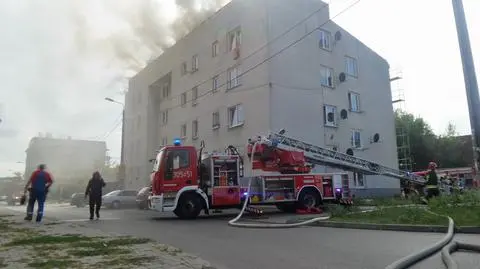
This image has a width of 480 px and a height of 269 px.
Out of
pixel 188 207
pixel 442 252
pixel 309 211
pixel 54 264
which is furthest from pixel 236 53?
pixel 54 264

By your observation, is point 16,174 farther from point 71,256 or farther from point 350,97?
point 71,256

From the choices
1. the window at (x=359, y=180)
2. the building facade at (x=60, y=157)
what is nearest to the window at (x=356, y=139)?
the window at (x=359, y=180)

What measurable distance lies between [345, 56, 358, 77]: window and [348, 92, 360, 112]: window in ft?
4.39

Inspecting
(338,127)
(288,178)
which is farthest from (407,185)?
(288,178)

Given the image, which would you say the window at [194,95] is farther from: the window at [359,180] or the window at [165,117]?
the window at [359,180]

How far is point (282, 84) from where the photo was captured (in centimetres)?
2192

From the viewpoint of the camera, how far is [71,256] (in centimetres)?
584

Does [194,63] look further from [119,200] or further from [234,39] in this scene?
[119,200]

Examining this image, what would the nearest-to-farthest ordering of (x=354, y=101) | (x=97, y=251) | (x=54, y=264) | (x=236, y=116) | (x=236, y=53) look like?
1. (x=54, y=264)
2. (x=97, y=251)
3. (x=236, y=116)
4. (x=236, y=53)
5. (x=354, y=101)

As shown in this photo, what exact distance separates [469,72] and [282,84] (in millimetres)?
15275

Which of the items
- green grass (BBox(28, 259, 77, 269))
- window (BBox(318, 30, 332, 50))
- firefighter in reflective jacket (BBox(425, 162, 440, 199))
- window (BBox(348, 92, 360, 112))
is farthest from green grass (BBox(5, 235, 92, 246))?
window (BBox(348, 92, 360, 112))

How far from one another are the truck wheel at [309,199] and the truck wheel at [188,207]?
3832 mm

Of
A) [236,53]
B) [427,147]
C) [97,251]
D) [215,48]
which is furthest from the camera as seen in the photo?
[427,147]

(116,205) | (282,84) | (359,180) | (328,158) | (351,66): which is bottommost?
(116,205)
